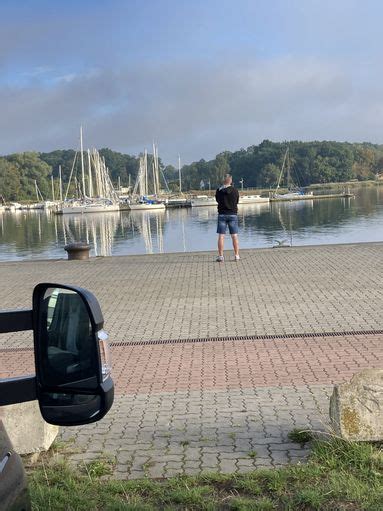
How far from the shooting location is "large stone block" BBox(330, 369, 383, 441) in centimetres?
475

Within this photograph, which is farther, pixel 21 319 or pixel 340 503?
pixel 340 503

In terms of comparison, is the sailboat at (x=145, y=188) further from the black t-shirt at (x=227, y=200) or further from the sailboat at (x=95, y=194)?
the black t-shirt at (x=227, y=200)

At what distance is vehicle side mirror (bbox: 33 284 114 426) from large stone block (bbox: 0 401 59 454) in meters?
2.78

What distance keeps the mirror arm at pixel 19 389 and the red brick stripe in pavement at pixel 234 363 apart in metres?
4.46

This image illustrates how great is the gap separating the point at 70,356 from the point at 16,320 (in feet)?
0.84

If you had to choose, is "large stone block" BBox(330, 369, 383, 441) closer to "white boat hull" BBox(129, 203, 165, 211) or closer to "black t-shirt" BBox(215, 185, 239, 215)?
"black t-shirt" BBox(215, 185, 239, 215)

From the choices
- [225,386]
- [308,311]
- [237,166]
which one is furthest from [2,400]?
[237,166]

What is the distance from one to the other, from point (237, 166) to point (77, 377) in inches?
7014

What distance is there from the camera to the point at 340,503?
4051 mm

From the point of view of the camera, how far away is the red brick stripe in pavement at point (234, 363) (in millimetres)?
6820

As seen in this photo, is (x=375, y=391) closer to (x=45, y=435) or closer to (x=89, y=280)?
(x=45, y=435)

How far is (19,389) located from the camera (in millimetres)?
2242

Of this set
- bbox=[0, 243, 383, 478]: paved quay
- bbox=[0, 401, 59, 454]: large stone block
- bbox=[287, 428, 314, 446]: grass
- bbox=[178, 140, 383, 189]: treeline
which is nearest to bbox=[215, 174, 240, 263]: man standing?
bbox=[0, 243, 383, 478]: paved quay

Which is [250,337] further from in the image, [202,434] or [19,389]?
[19,389]
